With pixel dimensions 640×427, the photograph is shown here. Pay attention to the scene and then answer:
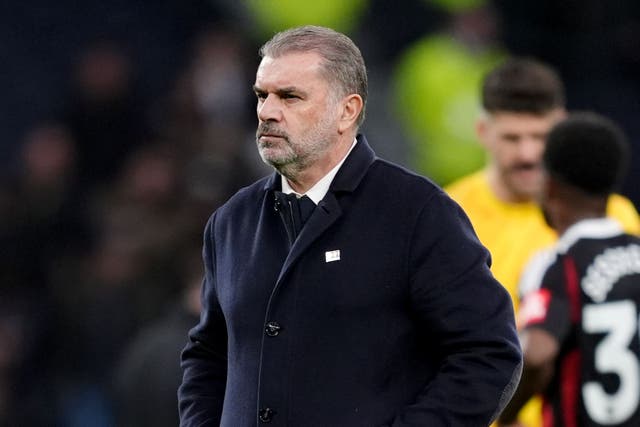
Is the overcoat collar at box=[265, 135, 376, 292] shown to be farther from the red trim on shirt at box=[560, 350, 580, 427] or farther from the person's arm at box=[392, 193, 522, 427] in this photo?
the red trim on shirt at box=[560, 350, 580, 427]

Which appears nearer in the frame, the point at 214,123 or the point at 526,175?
the point at 526,175

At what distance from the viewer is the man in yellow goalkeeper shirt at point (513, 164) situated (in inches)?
231

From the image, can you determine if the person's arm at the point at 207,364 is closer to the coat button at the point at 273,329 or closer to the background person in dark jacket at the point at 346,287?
the background person in dark jacket at the point at 346,287

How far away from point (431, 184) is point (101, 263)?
6.13 metres

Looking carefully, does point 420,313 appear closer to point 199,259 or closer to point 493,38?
point 199,259

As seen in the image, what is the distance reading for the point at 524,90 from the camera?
622 centimetres

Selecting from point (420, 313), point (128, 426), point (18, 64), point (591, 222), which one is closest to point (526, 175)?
point (591, 222)

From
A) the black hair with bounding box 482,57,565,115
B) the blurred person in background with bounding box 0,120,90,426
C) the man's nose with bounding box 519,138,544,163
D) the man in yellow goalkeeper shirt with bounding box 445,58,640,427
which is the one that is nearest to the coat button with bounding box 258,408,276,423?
the man in yellow goalkeeper shirt with bounding box 445,58,640,427

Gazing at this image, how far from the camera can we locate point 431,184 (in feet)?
11.9

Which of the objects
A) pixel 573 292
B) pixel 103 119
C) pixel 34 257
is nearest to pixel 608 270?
pixel 573 292

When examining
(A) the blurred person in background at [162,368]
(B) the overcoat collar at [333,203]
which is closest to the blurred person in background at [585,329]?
(B) the overcoat collar at [333,203]

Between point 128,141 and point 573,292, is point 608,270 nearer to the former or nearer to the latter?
point 573,292

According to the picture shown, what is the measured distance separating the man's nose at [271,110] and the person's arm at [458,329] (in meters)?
0.43

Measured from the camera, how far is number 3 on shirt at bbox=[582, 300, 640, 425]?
463 centimetres
